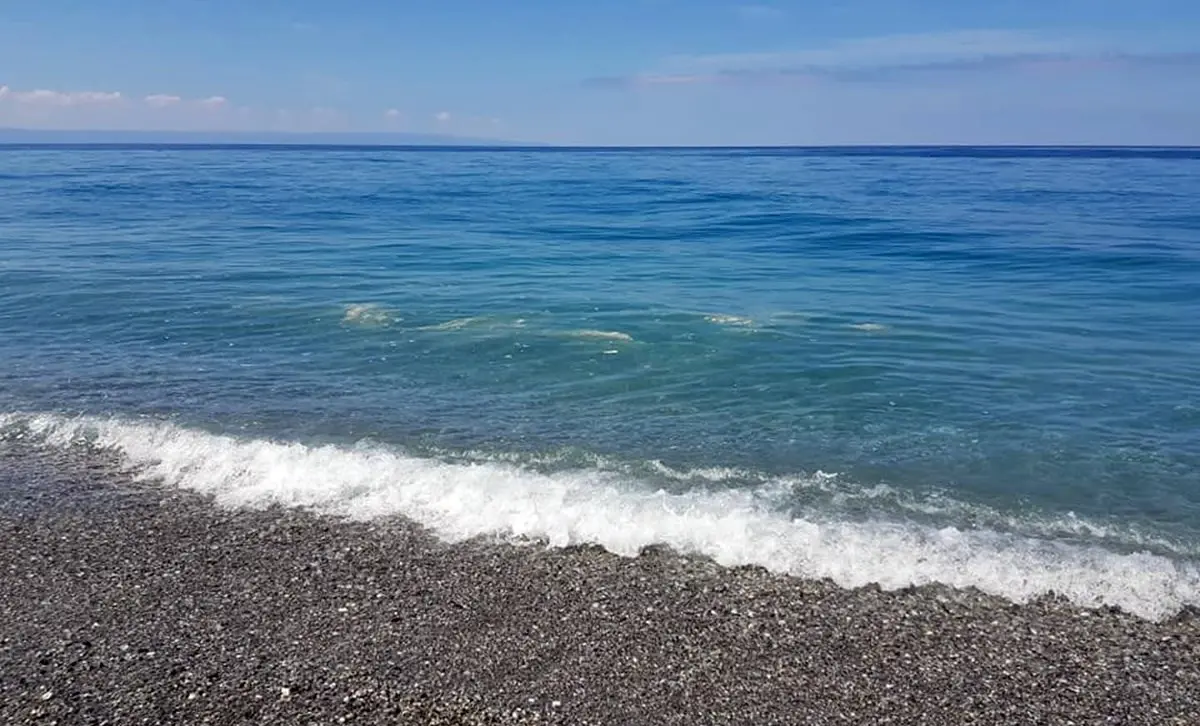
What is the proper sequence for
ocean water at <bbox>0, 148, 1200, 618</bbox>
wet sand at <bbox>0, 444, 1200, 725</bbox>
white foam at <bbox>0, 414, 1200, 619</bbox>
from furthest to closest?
ocean water at <bbox>0, 148, 1200, 618</bbox> → white foam at <bbox>0, 414, 1200, 619</bbox> → wet sand at <bbox>0, 444, 1200, 725</bbox>

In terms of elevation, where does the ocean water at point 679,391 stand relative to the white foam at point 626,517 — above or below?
above

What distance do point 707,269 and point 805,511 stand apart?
Result: 20.1m

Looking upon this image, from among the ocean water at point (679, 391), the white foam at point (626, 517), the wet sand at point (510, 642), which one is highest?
the ocean water at point (679, 391)

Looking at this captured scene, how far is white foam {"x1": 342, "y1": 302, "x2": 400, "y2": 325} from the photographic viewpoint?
20.0 meters

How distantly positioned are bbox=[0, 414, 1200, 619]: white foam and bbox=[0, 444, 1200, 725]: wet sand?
1.16 feet

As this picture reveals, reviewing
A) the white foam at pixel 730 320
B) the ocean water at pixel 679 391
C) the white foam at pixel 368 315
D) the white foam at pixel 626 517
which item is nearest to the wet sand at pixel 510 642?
the white foam at pixel 626 517

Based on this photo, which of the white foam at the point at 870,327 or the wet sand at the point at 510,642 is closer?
the wet sand at the point at 510,642

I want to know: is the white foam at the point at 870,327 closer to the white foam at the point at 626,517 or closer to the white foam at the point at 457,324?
the white foam at the point at 457,324

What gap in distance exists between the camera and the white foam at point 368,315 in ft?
65.5

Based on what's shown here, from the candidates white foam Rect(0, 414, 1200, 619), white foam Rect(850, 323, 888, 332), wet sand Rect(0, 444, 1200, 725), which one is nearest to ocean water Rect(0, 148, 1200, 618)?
white foam Rect(0, 414, 1200, 619)

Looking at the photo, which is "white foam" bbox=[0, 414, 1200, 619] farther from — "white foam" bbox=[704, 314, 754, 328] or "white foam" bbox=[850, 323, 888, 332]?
"white foam" bbox=[850, 323, 888, 332]

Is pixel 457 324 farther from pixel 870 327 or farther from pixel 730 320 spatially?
pixel 870 327

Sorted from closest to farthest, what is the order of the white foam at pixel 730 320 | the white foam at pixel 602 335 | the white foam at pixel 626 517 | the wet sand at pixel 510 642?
the wet sand at pixel 510 642, the white foam at pixel 626 517, the white foam at pixel 602 335, the white foam at pixel 730 320

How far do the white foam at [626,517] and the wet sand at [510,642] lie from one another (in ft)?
1.16
